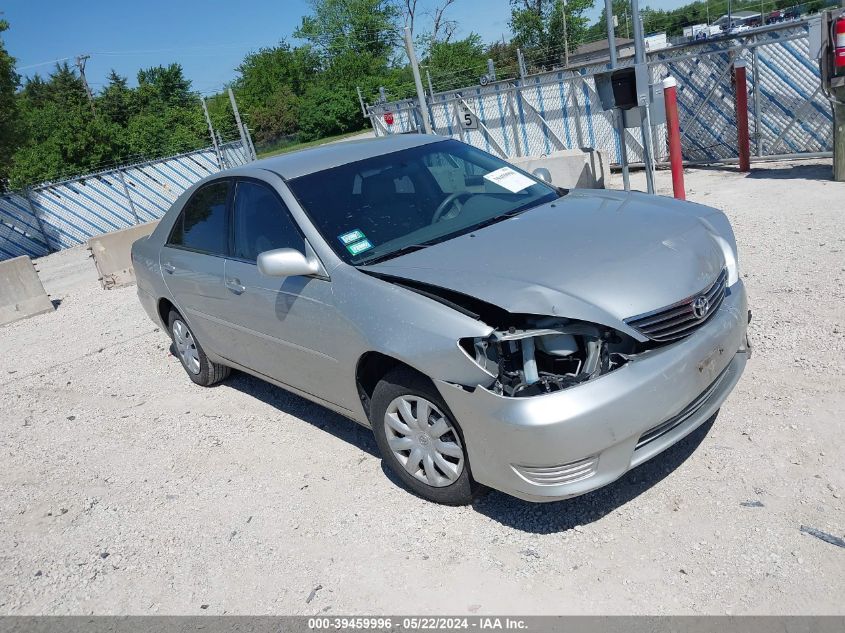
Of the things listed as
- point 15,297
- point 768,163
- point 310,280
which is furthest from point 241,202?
point 768,163

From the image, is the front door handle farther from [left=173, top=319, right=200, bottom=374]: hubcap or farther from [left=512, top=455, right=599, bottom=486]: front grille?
[left=512, top=455, right=599, bottom=486]: front grille

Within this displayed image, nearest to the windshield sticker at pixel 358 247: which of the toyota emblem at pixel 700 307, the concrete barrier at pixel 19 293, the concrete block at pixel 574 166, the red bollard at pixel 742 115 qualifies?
the toyota emblem at pixel 700 307

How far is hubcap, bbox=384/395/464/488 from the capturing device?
3461 millimetres

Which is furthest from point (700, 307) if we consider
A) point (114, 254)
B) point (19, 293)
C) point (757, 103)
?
point (19, 293)

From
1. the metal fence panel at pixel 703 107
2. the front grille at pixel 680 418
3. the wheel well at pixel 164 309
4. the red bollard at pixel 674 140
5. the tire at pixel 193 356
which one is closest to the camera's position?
the front grille at pixel 680 418

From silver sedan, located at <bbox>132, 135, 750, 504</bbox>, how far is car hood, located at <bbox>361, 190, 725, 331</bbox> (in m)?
0.01

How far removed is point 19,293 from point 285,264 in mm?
9263

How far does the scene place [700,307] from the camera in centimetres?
332

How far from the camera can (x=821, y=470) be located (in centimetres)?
345

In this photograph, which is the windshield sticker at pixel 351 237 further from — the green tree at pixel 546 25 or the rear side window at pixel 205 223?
the green tree at pixel 546 25

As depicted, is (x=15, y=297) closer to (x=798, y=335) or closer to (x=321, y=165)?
(x=321, y=165)

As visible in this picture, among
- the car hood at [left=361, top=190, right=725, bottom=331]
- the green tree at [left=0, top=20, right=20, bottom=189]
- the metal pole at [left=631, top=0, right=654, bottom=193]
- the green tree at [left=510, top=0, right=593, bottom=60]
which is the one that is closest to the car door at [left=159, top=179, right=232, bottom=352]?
the car hood at [left=361, top=190, right=725, bottom=331]

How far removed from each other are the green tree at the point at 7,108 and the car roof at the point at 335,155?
2153 cm

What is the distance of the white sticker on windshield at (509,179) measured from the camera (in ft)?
15.4
